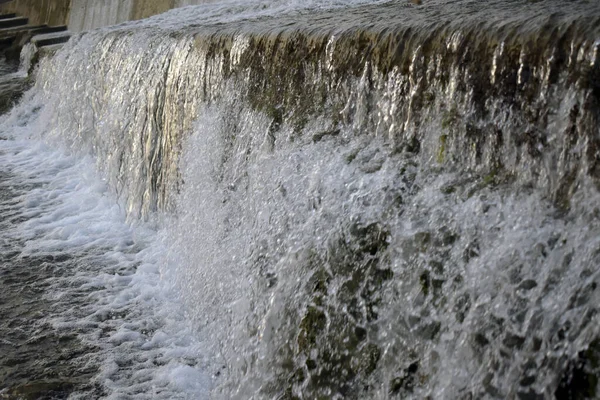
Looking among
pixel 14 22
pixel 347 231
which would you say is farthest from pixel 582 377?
pixel 14 22

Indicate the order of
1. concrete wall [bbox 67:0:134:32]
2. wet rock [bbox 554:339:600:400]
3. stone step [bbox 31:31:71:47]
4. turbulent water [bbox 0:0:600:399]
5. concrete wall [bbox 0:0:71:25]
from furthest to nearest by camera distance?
concrete wall [bbox 0:0:71:25] < concrete wall [bbox 67:0:134:32] < stone step [bbox 31:31:71:47] < turbulent water [bbox 0:0:600:399] < wet rock [bbox 554:339:600:400]

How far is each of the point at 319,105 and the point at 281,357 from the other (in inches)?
55.7

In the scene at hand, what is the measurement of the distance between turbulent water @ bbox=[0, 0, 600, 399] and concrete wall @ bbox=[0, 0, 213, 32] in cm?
567

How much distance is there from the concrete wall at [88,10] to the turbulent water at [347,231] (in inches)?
223

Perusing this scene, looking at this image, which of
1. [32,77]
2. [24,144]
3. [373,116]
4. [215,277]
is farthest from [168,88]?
[32,77]

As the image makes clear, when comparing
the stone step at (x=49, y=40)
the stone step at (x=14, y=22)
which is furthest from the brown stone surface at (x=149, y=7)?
the stone step at (x=14, y=22)

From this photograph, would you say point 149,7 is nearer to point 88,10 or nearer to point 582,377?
point 88,10

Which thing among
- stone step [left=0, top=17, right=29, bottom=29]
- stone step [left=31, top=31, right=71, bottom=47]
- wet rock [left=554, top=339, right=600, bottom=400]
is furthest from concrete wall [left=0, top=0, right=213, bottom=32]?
wet rock [left=554, top=339, right=600, bottom=400]

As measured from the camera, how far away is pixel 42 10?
16.2 m

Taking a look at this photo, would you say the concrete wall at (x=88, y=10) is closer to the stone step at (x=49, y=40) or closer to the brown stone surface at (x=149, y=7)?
the brown stone surface at (x=149, y=7)

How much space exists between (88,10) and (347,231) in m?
11.7

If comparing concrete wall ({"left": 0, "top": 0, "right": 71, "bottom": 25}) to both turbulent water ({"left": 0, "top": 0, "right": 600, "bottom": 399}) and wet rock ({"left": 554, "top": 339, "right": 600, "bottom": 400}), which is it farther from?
wet rock ({"left": 554, "top": 339, "right": 600, "bottom": 400})

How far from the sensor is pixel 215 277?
14.6ft

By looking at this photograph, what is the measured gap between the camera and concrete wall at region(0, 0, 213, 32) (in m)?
11.7
